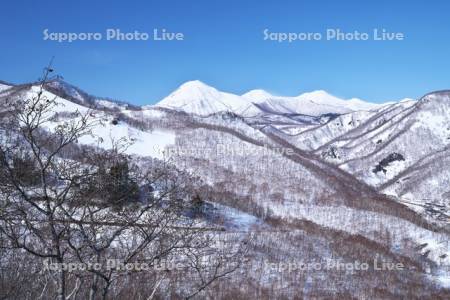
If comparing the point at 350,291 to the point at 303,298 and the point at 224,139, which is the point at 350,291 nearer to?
the point at 303,298

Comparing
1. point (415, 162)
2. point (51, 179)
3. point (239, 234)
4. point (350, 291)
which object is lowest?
point (350, 291)

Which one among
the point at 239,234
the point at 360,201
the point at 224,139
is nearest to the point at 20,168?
the point at 239,234

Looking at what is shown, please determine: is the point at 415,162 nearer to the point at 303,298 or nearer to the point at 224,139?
the point at 224,139

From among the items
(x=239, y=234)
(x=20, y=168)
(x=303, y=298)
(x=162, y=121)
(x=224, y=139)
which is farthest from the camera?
(x=162, y=121)

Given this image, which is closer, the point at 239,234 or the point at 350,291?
the point at 350,291

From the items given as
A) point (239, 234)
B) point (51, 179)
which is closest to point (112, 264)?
point (51, 179)

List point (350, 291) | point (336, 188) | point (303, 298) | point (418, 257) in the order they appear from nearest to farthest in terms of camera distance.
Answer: point (303, 298)
point (350, 291)
point (418, 257)
point (336, 188)

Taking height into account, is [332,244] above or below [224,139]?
below

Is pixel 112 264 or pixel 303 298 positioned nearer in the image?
pixel 112 264

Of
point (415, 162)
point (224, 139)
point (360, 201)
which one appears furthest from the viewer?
point (415, 162)
